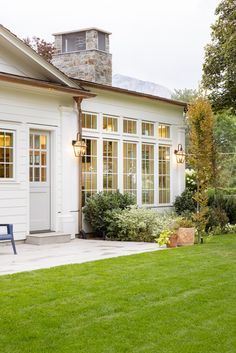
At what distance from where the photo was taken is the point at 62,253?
1109 centimetres

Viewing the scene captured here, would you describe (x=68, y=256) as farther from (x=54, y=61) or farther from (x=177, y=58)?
(x=177, y=58)

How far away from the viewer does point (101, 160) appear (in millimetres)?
14758

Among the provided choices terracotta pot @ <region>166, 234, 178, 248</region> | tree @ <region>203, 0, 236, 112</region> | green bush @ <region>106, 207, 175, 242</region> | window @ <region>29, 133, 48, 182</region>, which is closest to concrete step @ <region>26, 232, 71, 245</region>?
green bush @ <region>106, 207, 175, 242</region>

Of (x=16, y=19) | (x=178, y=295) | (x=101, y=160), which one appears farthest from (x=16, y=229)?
(x=16, y=19)

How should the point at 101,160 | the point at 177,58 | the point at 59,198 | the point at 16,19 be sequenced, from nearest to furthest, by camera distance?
the point at 59,198
the point at 101,160
the point at 16,19
the point at 177,58

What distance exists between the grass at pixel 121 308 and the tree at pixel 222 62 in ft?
32.9

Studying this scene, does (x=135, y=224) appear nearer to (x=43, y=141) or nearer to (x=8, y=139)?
(x=43, y=141)

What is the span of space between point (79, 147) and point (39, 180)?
1222 mm

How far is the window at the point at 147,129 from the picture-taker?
1628cm

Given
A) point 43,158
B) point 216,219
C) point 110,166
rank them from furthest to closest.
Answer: point 216,219, point 110,166, point 43,158

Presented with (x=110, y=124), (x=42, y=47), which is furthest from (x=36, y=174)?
(x=42, y=47)

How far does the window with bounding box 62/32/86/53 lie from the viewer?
19.5 meters

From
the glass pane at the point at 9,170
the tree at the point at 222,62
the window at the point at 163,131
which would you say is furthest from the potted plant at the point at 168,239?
the tree at the point at 222,62

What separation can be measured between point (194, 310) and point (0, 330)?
82.2 inches
